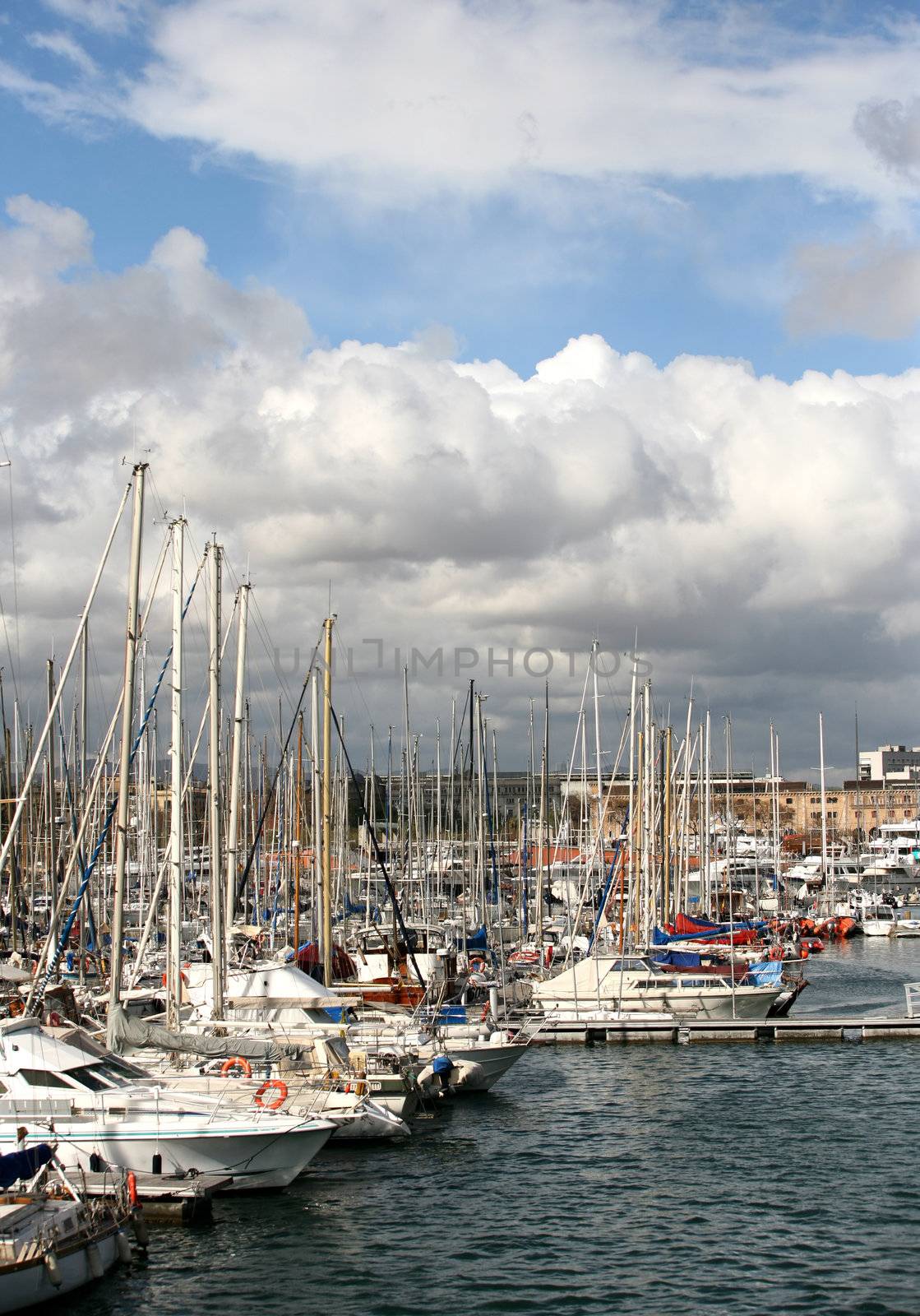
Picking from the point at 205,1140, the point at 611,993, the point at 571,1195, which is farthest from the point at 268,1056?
the point at 611,993

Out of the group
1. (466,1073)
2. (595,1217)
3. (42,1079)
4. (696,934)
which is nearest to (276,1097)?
(42,1079)

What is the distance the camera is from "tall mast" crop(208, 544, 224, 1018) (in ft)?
124

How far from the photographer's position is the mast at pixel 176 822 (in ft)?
119

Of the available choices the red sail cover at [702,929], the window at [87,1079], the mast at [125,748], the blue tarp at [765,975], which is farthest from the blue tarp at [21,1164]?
the red sail cover at [702,929]

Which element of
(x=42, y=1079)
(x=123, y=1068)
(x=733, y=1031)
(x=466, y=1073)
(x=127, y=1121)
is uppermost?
(x=42, y=1079)

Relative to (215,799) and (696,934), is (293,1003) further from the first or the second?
(696,934)

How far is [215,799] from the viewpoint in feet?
129

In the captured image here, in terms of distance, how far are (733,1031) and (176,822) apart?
24.8m

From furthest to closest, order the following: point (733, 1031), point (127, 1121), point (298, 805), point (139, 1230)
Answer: point (298, 805)
point (733, 1031)
point (127, 1121)
point (139, 1230)

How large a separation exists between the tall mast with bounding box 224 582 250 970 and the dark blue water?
8.13 metres

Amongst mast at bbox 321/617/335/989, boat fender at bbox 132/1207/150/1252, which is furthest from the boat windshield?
mast at bbox 321/617/335/989

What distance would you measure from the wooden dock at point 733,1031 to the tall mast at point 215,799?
17028 millimetres

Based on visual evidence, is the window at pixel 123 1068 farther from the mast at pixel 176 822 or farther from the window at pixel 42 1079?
the mast at pixel 176 822

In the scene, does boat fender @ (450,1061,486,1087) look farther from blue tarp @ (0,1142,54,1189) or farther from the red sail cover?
the red sail cover
